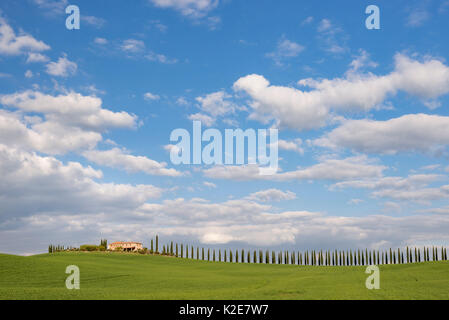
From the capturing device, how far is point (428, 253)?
78875mm

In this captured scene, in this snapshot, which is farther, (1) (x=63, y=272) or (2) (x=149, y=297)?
(1) (x=63, y=272)

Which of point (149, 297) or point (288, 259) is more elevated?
point (149, 297)

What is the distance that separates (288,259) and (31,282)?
183 ft

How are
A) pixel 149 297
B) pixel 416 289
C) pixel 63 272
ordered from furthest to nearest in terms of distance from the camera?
pixel 63 272, pixel 416 289, pixel 149 297

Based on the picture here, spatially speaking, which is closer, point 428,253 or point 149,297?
point 149,297
